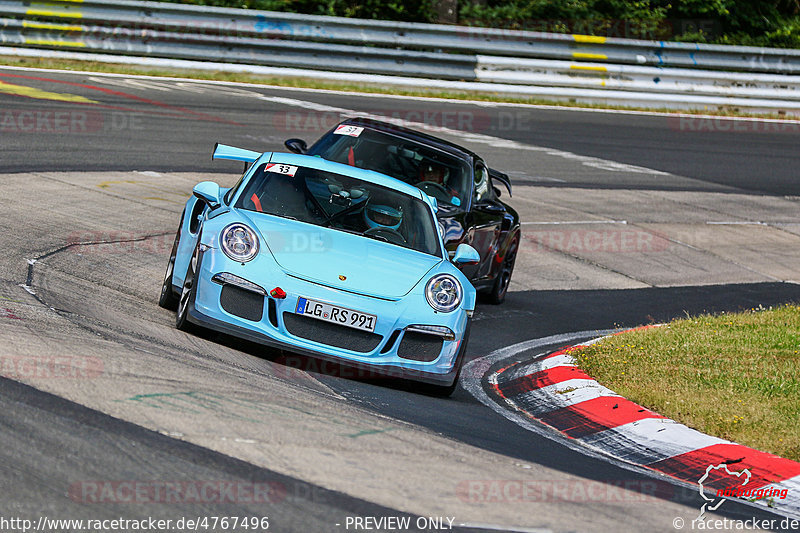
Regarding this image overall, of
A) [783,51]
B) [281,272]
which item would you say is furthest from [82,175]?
[783,51]

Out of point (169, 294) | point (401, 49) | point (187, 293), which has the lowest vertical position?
point (169, 294)

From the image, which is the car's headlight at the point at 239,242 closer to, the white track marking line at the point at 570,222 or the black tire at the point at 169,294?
the black tire at the point at 169,294

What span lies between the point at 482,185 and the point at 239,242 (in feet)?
14.1

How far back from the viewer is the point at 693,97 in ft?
81.1

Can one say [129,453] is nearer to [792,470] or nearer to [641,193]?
[792,470]

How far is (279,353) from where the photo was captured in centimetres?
703

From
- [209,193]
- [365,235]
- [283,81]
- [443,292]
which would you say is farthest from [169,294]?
[283,81]

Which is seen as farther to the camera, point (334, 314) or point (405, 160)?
point (405, 160)

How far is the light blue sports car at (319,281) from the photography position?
6.52 m

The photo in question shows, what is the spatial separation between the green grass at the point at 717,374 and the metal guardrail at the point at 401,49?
548 inches

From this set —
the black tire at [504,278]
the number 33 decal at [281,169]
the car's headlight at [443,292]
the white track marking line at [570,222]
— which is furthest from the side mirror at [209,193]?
the white track marking line at [570,222]

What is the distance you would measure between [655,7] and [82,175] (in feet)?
70.2

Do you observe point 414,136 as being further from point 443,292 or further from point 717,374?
point 717,374

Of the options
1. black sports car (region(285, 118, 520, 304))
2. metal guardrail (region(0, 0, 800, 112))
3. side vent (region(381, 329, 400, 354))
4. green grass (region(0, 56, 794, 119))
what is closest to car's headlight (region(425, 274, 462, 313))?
side vent (region(381, 329, 400, 354))
